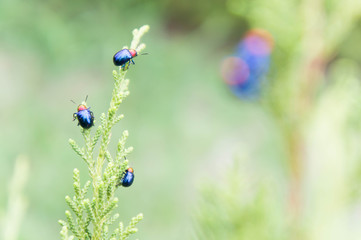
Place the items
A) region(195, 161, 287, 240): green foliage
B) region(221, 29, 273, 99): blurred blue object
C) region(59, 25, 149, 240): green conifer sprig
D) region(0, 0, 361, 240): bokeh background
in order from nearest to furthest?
region(59, 25, 149, 240): green conifer sprig → region(195, 161, 287, 240): green foliage → region(0, 0, 361, 240): bokeh background → region(221, 29, 273, 99): blurred blue object

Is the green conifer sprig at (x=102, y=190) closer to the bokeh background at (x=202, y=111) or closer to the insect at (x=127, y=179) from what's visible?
the insect at (x=127, y=179)

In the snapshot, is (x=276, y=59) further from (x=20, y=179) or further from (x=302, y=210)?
(x=20, y=179)

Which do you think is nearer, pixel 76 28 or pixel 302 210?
pixel 302 210

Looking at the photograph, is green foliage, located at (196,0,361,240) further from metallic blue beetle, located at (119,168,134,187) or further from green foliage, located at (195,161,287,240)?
metallic blue beetle, located at (119,168,134,187)

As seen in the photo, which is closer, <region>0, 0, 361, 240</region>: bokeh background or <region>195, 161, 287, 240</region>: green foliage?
<region>195, 161, 287, 240</region>: green foliage

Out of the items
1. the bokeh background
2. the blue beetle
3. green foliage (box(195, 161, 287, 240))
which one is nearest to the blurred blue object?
the bokeh background

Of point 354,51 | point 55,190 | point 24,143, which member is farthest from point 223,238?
point 354,51

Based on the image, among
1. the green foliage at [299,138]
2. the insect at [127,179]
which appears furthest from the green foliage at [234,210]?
the insect at [127,179]

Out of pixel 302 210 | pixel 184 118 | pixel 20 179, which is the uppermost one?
pixel 184 118

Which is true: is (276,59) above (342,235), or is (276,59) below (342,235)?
above
